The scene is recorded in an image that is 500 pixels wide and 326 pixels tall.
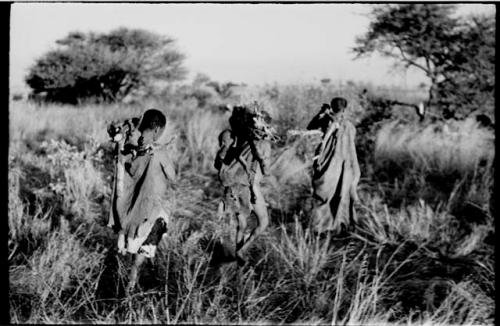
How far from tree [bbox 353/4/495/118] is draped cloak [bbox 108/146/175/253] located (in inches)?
315

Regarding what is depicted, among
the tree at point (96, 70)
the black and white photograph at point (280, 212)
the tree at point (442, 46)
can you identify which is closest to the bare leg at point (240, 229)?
the black and white photograph at point (280, 212)

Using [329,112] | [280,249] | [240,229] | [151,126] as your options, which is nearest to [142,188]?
[151,126]

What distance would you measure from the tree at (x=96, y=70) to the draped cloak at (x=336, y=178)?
39.2 feet

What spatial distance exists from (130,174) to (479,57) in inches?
336

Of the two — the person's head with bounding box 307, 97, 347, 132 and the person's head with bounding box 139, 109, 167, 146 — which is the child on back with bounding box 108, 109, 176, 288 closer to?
the person's head with bounding box 139, 109, 167, 146

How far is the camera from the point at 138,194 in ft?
12.2

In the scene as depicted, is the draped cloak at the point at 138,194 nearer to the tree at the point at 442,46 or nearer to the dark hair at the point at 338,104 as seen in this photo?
the dark hair at the point at 338,104

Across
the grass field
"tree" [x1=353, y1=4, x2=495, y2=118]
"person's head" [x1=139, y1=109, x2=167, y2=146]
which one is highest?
"tree" [x1=353, y1=4, x2=495, y2=118]

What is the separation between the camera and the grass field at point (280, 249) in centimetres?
364

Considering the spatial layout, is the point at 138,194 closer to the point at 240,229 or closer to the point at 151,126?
the point at 151,126

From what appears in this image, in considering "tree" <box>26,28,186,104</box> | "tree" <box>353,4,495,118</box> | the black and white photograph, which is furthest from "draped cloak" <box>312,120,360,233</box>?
"tree" <box>26,28,186,104</box>

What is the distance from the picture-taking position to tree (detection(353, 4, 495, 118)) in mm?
9969

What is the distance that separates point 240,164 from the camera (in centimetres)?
429

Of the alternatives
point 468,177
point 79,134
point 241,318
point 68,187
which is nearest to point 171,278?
point 241,318
